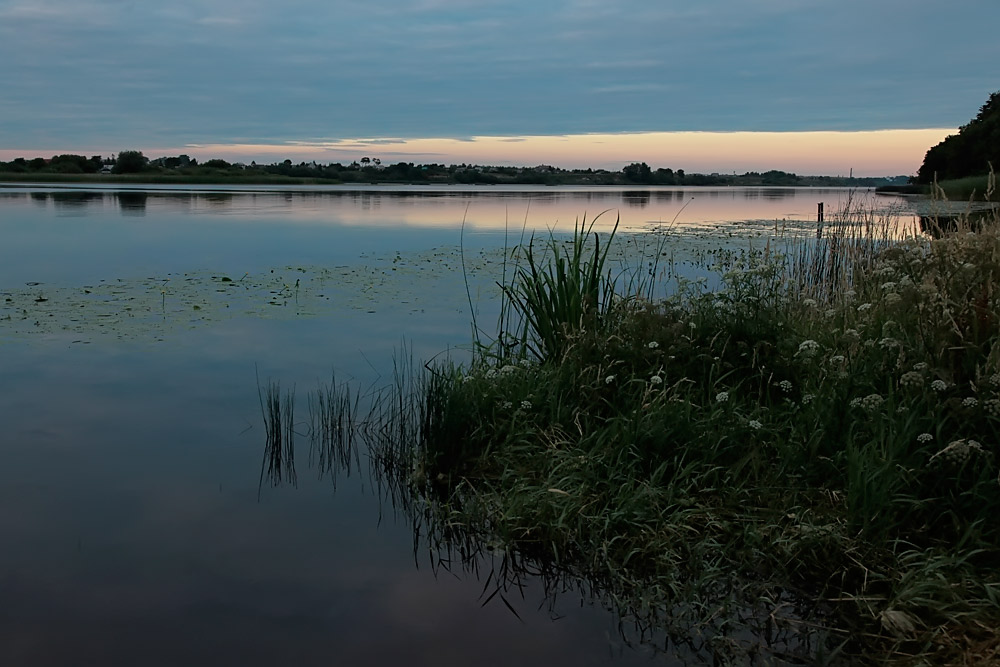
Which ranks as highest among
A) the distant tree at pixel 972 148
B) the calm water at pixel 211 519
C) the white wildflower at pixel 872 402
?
the distant tree at pixel 972 148

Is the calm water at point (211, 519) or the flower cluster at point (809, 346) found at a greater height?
the flower cluster at point (809, 346)

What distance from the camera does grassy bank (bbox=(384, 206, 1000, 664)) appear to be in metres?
3.89

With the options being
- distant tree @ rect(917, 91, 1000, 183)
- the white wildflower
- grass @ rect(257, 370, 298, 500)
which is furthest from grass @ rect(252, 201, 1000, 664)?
distant tree @ rect(917, 91, 1000, 183)

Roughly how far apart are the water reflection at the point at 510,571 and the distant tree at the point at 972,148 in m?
56.6

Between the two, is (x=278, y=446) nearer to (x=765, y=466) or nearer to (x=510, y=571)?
(x=510, y=571)

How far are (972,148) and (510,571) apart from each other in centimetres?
7023

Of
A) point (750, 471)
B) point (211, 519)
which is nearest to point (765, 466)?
point (750, 471)

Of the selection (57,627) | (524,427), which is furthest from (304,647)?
(524,427)

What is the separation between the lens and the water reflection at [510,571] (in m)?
3.78

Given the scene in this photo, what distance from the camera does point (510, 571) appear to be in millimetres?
4668

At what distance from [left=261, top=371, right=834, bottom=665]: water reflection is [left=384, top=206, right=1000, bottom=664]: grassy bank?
0.8 inches

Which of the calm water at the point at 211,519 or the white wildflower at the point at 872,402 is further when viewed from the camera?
the white wildflower at the point at 872,402

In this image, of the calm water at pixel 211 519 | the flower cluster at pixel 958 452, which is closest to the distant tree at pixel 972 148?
the calm water at pixel 211 519

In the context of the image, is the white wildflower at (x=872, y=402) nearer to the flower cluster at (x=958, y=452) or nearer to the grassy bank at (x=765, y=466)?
the grassy bank at (x=765, y=466)
